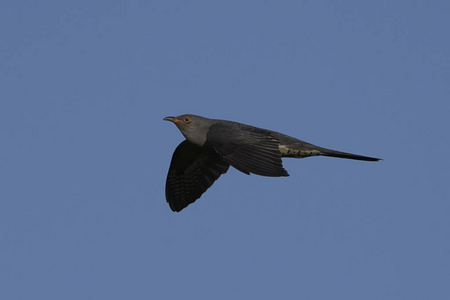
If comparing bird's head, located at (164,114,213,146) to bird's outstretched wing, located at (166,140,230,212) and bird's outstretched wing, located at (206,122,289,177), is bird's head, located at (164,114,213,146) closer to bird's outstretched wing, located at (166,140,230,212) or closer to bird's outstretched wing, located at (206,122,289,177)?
bird's outstretched wing, located at (206,122,289,177)

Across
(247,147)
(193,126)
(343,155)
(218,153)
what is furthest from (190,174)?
(343,155)

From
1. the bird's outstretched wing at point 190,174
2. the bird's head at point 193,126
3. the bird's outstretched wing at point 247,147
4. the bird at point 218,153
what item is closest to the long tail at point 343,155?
the bird at point 218,153

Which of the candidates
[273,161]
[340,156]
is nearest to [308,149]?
[340,156]

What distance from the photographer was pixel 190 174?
14.0 meters

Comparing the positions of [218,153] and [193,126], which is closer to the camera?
[218,153]

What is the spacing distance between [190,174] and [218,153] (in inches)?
107

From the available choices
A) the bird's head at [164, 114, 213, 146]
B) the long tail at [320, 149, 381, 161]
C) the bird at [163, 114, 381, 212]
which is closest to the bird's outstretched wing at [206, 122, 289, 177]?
the bird at [163, 114, 381, 212]

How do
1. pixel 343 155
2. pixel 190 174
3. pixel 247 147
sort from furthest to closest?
pixel 190 174, pixel 343 155, pixel 247 147

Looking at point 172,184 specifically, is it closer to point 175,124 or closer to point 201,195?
point 201,195

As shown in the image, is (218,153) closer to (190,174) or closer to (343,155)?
(343,155)

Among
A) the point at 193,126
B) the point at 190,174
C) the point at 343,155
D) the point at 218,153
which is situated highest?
the point at 193,126

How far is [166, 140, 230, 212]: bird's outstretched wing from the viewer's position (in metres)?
13.9

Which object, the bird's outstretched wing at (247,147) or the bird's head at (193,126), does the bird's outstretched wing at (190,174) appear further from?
the bird's outstretched wing at (247,147)

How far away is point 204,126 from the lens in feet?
40.5
